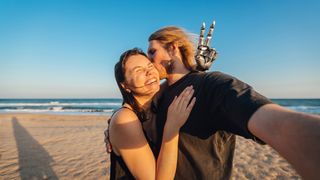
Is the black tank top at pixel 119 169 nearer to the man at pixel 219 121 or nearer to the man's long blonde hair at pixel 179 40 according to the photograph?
the man at pixel 219 121

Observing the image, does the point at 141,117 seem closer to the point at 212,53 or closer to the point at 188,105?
the point at 188,105

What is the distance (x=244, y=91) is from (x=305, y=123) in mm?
362

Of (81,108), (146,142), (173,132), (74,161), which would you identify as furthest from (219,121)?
(81,108)

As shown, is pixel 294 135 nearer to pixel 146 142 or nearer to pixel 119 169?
pixel 146 142

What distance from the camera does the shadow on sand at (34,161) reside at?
596 cm

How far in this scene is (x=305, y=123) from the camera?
2.34 feet

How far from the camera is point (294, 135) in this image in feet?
2.37

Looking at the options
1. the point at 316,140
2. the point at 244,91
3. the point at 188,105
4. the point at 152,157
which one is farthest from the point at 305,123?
the point at 152,157

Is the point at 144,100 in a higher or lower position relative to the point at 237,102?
lower

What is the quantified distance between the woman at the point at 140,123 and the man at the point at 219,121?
83 millimetres

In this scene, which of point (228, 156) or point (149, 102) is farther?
point (149, 102)

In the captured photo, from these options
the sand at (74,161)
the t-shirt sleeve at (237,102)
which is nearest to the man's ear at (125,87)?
the t-shirt sleeve at (237,102)

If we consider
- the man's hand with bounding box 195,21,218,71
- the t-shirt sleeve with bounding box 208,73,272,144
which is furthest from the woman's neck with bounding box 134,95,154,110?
the t-shirt sleeve with bounding box 208,73,272,144

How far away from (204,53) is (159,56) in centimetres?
40
